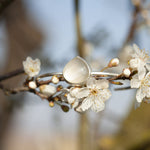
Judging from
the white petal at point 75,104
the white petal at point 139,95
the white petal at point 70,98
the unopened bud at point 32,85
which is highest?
the unopened bud at point 32,85

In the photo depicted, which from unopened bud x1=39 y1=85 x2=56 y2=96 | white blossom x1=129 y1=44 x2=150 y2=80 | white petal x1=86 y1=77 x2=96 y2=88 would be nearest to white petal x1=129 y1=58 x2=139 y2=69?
white blossom x1=129 y1=44 x2=150 y2=80

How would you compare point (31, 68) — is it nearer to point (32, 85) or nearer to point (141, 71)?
point (32, 85)

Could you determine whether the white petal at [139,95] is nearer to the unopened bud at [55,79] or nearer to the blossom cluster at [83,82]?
the blossom cluster at [83,82]

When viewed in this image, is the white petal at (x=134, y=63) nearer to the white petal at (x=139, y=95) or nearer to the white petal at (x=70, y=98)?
the white petal at (x=139, y=95)

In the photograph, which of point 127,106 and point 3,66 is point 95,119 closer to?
point 127,106

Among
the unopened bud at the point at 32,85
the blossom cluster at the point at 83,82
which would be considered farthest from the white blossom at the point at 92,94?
the unopened bud at the point at 32,85

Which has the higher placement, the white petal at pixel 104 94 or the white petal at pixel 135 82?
the white petal at pixel 135 82

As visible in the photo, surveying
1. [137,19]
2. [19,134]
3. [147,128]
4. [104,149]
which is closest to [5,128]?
[19,134]
